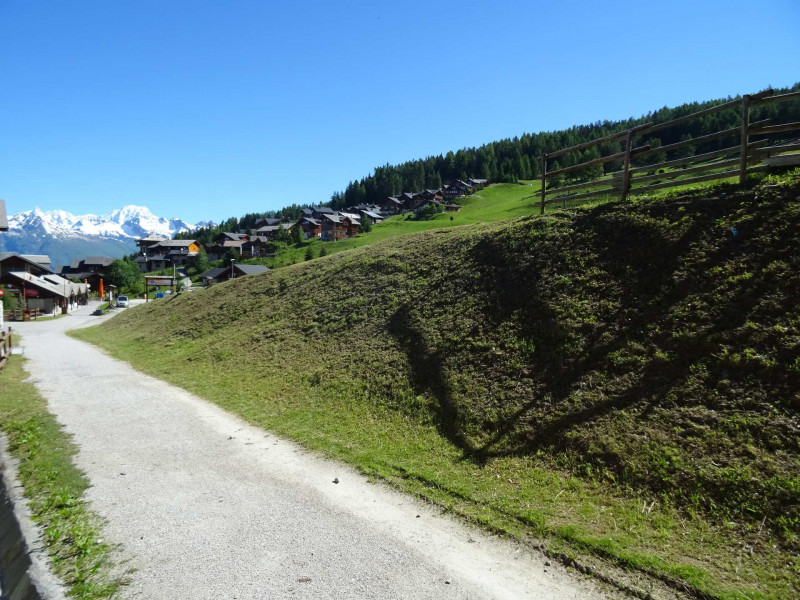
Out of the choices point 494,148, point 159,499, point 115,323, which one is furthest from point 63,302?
point 494,148

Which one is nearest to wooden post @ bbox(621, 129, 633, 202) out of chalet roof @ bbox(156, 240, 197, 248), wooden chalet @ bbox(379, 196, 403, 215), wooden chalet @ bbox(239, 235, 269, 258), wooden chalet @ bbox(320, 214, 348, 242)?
wooden chalet @ bbox(320, 214, 348, 242)

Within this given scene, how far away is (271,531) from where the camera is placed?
6.09m

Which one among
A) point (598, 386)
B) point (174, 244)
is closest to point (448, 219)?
point (598, 386)

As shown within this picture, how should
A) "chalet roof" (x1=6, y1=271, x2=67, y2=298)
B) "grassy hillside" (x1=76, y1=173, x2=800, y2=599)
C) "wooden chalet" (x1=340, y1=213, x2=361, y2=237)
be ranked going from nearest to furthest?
"grassy hillside" (x1=76, y1=173, x2=800, y2=599)
"chalet roof" (x1=6, y1=271, x2=67, y2=298)
"wooden chalet" (x1=340, y1=213, x2=361, y2=237)

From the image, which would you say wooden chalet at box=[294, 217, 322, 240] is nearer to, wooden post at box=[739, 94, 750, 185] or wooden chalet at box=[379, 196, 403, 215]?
wooden chalet at box=[379, 196, 403, 215]

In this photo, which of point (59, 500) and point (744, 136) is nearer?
point (59, 500)

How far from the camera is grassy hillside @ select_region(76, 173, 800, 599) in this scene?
5.61 metres

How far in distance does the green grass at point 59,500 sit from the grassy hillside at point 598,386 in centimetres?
411

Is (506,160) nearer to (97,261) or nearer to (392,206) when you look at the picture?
(392,206)

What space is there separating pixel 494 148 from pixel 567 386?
162549 mm

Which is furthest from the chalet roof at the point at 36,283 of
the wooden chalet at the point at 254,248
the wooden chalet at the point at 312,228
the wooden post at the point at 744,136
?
the wooden post at the point at 744,136

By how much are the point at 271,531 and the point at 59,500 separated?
12.4ft

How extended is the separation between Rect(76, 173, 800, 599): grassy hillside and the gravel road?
648 mm

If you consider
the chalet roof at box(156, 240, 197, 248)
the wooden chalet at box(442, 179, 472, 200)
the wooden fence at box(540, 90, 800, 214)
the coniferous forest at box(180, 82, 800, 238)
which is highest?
the coniferous forest at box(180, 82, 800, 238)
